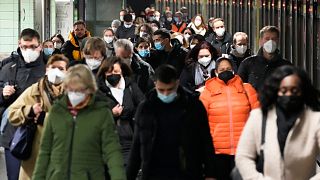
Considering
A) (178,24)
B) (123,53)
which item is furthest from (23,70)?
(178,24)

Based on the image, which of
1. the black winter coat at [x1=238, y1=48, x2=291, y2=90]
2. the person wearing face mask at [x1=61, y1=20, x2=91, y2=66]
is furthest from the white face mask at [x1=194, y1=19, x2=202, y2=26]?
the black winter coat at [x1=238, y1=48, x2=291, y2=90]

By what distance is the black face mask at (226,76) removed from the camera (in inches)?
338

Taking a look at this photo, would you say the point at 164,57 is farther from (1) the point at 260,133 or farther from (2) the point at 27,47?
(1) the point at 260,133

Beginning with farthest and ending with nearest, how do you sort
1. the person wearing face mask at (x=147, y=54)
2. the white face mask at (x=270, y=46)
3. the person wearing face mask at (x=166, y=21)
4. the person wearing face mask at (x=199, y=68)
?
the person wearing face mask at (x=166, y=21) < the person wearing face mask at (x=147, y=54) < the person wearing face mask at (x=199, y=68) < the white face mask at (x=270, y=46)

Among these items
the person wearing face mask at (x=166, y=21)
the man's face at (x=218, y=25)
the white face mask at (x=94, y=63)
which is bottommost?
the white face mask at (x=94, y=63)

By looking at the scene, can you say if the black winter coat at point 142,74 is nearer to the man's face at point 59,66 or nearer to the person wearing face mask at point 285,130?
the man's face at point 59,66

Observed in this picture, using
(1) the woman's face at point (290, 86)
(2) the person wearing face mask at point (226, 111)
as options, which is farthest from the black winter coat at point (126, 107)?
(1) the woman's face at point (290, 86)

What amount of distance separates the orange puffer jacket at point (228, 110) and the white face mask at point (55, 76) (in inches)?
60.7

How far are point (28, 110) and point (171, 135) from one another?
1.46 metres

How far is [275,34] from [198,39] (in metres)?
4.02

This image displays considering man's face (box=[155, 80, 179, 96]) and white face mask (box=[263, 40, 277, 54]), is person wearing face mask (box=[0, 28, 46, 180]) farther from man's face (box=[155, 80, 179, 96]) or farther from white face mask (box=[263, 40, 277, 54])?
white face mask (box=[263, 40, 277, 54])

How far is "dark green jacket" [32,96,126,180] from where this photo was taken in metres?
6.50

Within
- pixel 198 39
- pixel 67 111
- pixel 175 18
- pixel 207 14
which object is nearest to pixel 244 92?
pixel 67 111

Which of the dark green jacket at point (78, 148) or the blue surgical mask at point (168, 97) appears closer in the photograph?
the dark green jacket at point (78, 148)
